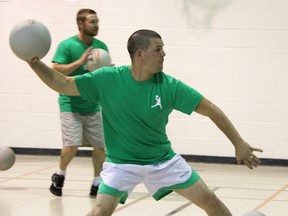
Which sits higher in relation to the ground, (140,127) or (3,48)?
(140,127)

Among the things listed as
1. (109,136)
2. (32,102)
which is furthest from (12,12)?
(109,136)

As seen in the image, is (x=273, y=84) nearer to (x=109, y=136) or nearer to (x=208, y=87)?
(x=208, y=87)

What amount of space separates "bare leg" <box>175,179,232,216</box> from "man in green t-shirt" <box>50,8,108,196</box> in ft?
9.87

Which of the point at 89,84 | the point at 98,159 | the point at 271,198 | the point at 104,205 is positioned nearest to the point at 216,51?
the point at 271,198

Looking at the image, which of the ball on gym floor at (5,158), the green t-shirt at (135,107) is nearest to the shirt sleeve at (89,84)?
the green t-shirt at (135,107)

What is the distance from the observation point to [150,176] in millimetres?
4652

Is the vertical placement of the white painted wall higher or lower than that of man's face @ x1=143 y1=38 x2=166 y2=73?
lower

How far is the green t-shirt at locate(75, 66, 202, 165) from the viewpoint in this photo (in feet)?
15.0

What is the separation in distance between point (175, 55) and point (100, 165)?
3.53 metres

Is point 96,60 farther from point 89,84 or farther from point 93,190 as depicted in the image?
point 89,84

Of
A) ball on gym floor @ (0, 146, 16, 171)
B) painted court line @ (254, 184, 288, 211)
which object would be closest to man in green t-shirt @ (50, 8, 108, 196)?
ball on gym floor @ (0, 146, 16, 171)

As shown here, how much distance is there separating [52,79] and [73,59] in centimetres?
283

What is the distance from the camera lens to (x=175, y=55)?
10.6m

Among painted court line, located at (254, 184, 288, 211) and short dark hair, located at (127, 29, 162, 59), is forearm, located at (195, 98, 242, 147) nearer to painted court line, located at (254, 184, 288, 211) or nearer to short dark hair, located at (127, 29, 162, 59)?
short dark hair, located at (127, 29, 162, 59)
